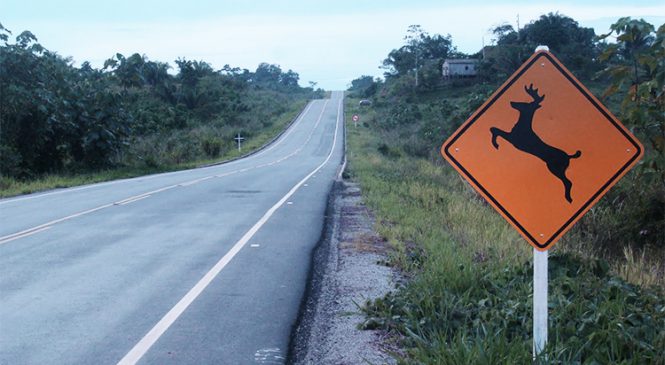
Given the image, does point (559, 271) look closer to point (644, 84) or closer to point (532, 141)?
point (644, 84)

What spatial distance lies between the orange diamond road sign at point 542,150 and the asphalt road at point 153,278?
2.35 metres

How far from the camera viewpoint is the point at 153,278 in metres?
8.76

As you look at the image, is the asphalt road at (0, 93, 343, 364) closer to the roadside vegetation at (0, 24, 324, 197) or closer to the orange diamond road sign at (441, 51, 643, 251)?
the orange diamond road sign at (441, 51, 643, 251)

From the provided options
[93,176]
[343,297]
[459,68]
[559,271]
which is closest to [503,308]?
[559,271]

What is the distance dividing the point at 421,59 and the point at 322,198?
96546mm

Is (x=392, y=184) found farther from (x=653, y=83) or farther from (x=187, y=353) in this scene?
(x=187, y=353)

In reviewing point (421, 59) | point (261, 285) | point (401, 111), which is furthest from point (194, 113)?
point (261, 285)

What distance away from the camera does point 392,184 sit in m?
20.5

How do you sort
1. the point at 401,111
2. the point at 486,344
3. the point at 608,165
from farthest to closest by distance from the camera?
the point at 401,111, the point at 486,344, the point at 608,165

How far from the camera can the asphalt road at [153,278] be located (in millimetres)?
6191

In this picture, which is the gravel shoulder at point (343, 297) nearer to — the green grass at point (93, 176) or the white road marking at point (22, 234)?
the white road marking at point (22, 234)

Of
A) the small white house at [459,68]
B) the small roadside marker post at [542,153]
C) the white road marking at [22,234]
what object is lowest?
the white road marking at [22,234]

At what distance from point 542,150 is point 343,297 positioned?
11.9 feet

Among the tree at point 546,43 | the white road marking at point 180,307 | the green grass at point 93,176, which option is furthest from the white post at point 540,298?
the tree at point 546,43
